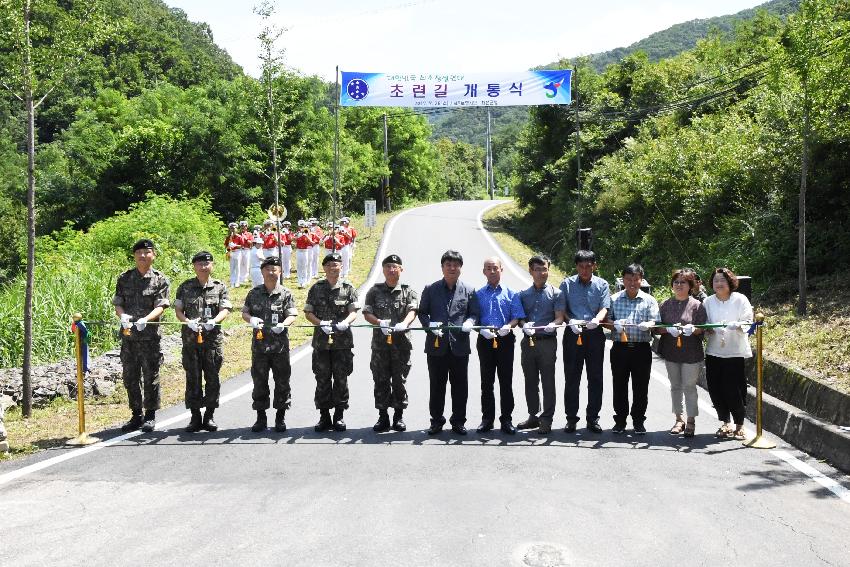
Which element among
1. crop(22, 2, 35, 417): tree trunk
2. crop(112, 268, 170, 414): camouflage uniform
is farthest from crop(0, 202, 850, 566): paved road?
crop(22, 2, 35, 417): tree trunk

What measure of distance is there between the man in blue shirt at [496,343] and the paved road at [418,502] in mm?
344

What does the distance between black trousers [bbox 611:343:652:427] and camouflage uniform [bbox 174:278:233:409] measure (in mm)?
4234

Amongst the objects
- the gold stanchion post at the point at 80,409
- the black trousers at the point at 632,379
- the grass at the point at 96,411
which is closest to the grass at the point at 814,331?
the black trousers at the point at 632,379

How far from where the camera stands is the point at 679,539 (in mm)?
5230

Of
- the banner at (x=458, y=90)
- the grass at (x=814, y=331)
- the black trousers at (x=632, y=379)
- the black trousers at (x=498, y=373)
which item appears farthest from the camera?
the banner at (x=458, y=90)

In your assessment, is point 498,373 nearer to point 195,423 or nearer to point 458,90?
point 195,423

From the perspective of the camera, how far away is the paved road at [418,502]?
5.03 metres

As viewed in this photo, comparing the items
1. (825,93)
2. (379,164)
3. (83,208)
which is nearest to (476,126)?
(379,164)

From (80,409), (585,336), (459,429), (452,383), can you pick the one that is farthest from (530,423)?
(80,409)

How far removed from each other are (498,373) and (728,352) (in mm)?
2330

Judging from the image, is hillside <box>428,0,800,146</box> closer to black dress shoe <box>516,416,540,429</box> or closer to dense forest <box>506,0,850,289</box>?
dense forest <box>506,0,850,289</box>

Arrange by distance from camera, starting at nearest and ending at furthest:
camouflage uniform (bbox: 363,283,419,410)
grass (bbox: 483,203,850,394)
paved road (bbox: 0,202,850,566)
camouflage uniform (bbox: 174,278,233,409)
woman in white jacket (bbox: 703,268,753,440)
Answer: paved road (bbox: 0,202,850,566) → woman in white jacket (bbox: 703,268,753,440) → camouflage uniform (bbox: 363,283,419,410) → camouflage uniform (bbox: 174,278,233,409) → grass (bbox: 483,203,850,394)

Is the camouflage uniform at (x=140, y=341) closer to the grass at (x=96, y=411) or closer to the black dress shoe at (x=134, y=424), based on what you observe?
the black dress shoe at (x=134, y=424)

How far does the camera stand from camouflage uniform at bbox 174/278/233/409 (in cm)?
847
